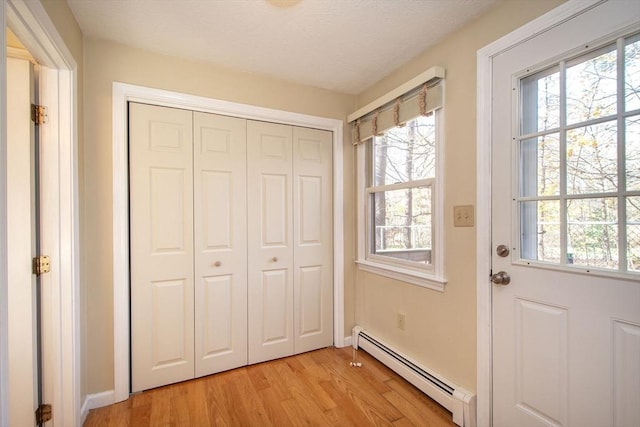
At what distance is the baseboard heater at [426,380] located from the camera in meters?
1.61

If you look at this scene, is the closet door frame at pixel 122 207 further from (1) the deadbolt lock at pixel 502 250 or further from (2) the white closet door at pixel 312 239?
(1) the deadbolt lock at pixel 502 250

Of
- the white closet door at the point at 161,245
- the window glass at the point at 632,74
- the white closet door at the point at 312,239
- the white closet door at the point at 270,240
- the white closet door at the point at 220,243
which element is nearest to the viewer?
the window glass at the point at 632,74

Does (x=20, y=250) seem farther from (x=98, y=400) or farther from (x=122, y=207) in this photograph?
(x=98, y=400)

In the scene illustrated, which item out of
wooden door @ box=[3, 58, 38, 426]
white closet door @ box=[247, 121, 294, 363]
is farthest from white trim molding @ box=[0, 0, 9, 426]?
white closet door @ box=[247, 121, 294, 363]

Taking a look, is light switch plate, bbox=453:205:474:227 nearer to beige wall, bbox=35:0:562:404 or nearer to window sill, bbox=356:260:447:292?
beige wall, bbox=35:0:562:404

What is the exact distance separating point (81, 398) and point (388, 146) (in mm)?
2685

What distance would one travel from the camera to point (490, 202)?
5.12 feet

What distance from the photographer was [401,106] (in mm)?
2088

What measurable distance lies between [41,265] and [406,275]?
2.16 metres

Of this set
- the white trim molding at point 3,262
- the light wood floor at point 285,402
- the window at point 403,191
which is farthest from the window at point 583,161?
the white trim molding at point 3,262

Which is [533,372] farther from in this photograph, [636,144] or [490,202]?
[636,144]

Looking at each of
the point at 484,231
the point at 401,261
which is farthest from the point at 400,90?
the point at 401,261

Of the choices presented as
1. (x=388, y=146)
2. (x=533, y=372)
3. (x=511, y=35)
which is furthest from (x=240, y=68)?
(x=533, y=372)

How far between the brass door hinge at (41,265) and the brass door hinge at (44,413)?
2.31ft
